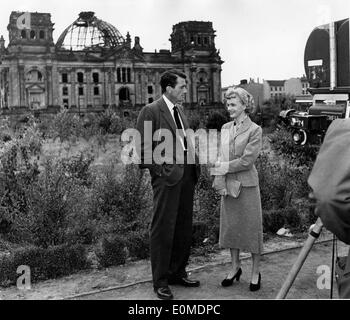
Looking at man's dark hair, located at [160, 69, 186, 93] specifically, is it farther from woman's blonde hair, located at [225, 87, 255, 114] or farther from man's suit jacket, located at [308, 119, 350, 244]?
man's suit jacket, located at [308, 119, 350, 244]

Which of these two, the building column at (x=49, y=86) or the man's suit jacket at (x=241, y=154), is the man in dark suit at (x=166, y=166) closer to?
the man's suit jacket at (x=241, y=154)

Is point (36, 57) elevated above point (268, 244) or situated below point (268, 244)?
above

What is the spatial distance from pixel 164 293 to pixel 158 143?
1.14 metres

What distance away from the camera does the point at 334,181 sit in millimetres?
1479

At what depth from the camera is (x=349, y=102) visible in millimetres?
2736

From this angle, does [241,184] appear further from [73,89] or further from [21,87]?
[73,89]

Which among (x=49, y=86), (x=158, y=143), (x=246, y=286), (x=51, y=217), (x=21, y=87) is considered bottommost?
(x=246, y=286)

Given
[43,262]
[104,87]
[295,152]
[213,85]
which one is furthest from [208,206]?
[213,85]

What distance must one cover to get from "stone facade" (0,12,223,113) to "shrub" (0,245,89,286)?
166ft

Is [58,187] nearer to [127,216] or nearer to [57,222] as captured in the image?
[57,222]

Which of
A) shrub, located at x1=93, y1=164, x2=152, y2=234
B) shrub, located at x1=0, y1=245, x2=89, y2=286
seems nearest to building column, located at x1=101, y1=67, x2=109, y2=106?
shrub, located at x1=93, y1=164, x2=152, y2=234

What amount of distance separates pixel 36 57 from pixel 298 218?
53714 mm

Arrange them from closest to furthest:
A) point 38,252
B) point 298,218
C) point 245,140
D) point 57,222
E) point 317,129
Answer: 1. point 317,129
2. point 245,140
3. point 38,252
4. point 57,222
5. point 298,218
